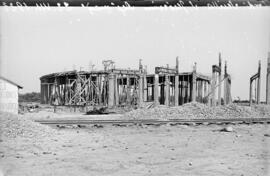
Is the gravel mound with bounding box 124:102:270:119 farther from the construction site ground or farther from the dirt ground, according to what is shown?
the dirt ground

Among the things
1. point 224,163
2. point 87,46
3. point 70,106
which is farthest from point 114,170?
point 70,106

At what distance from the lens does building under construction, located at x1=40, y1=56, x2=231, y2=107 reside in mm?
24969

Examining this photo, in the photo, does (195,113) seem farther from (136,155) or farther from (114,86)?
(136,155)

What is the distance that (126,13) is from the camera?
5.25 metres

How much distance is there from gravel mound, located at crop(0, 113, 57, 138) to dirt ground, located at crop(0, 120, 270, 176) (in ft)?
0.99

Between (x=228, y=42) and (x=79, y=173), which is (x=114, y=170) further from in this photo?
(x=228, y=42)

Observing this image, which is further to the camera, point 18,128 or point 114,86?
point 114,86

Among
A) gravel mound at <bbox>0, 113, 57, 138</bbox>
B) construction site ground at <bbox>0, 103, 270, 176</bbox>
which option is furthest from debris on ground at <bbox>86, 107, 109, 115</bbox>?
gravel mound at <bbox>0, 113, 57, 138</bbox>

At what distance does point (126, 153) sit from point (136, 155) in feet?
1.22

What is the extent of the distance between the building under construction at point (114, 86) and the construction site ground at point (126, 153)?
13691mm

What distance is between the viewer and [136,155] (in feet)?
24.0

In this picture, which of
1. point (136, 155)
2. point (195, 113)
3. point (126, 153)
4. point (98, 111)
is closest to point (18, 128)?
point (126, 153)

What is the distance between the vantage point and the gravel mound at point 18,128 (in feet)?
28.3

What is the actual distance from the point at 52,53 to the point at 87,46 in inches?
36.1
